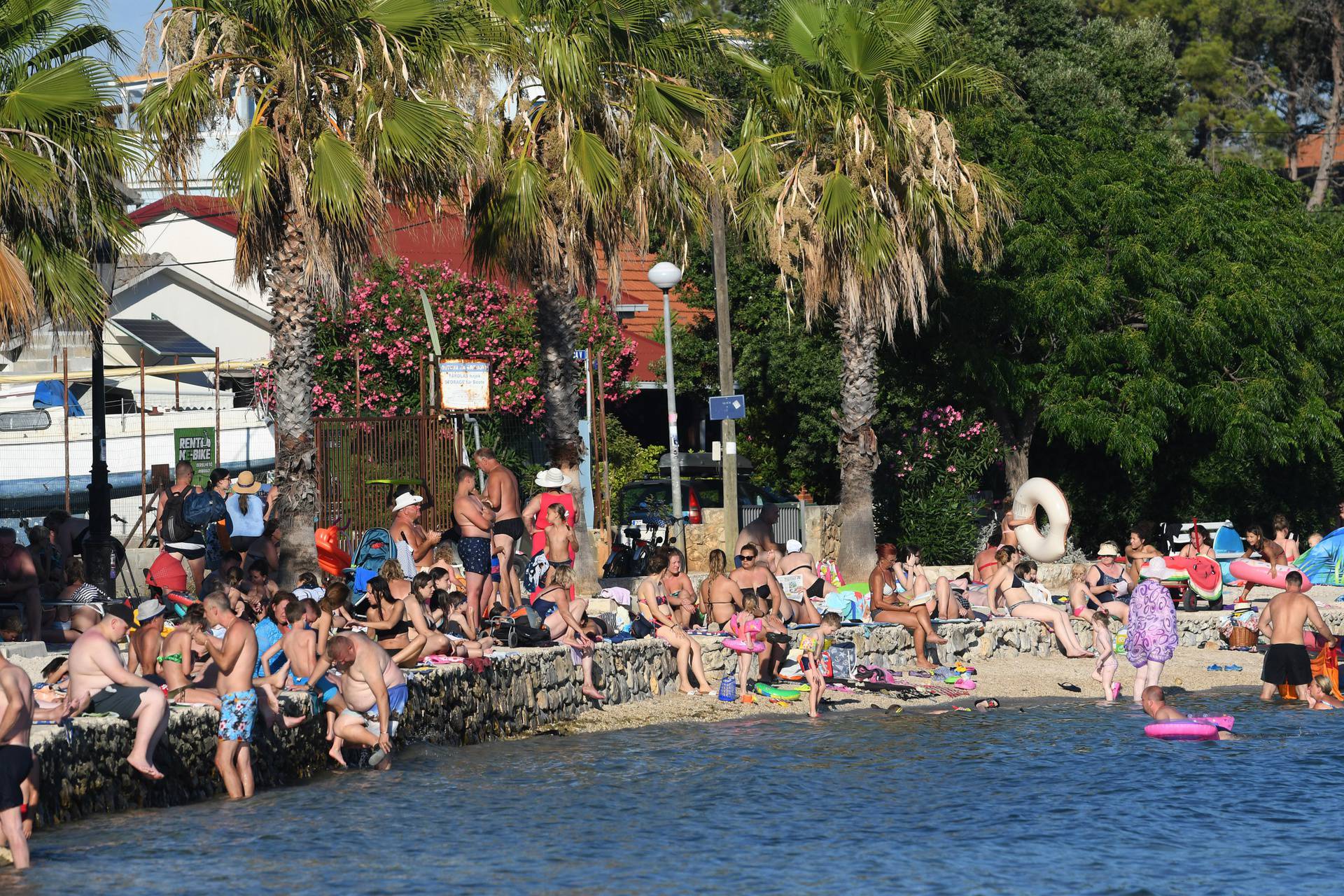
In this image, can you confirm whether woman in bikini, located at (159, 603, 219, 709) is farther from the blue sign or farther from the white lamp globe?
the white lamp globe

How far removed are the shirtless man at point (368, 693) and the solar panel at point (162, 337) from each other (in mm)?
17485

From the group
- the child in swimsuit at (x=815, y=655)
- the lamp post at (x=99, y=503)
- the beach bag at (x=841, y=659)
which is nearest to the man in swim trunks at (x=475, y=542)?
the child in swimsuit at (x=815, y=655)

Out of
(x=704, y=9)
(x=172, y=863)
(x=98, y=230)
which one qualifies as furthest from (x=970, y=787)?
(x=704, y=9)

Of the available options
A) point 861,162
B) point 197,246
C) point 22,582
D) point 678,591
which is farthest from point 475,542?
point 197,246

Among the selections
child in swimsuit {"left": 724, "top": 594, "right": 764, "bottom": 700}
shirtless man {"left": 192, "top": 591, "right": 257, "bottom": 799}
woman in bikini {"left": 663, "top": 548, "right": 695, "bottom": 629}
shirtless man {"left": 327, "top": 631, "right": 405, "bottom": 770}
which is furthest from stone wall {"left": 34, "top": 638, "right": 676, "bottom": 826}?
child in swimsuit {"left": 724, "top": 594, "right": 764, "bottom": 700}

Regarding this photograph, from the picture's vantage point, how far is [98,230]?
46.2 feet

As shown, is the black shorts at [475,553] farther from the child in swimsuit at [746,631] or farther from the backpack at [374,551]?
the child in swimsuit at [746,631]

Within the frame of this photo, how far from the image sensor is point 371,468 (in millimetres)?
18656

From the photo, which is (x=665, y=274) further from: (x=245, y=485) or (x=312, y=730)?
(x=312, y=730)

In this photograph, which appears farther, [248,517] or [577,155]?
[577,155]

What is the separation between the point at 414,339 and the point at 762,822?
1808cm

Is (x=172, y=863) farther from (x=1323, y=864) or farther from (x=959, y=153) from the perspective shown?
(x=959, y=153)

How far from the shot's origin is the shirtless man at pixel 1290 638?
54.6 ft

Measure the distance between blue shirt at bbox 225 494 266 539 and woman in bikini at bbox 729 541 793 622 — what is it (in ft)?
16.9
